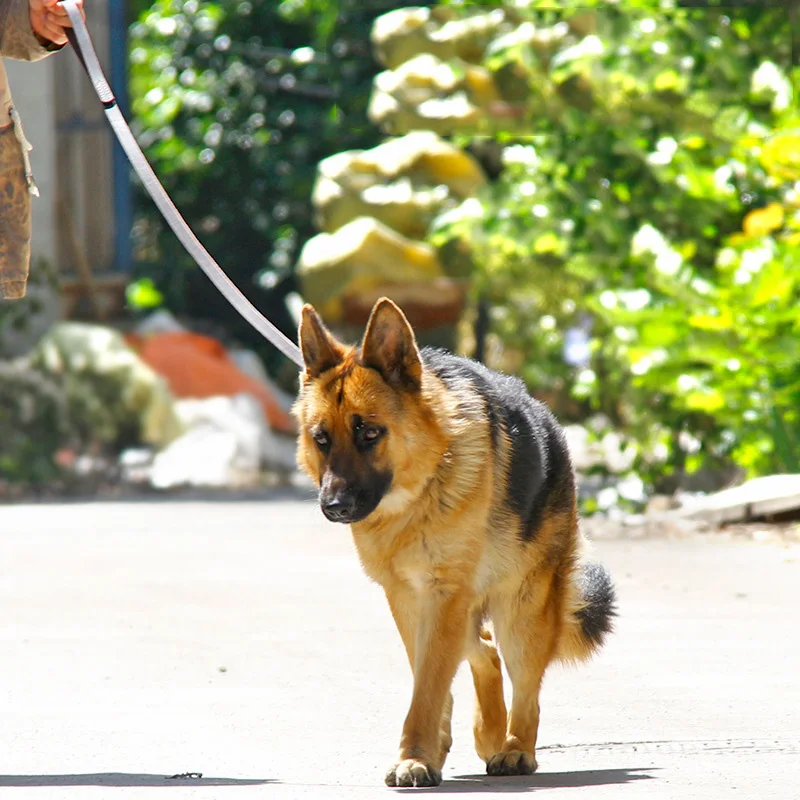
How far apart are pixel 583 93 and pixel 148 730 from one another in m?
9.20

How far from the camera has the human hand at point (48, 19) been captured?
6.18 metres

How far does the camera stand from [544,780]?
532 cm

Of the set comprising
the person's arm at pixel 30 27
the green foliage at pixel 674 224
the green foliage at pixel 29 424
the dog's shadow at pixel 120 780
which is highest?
the person's arm at pixel 30 27

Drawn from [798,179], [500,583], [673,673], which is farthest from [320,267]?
[500,583]

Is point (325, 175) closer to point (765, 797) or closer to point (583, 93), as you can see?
point (583, 93)

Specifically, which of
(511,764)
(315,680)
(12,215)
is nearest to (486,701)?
(511,764)

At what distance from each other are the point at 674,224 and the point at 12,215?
22.9 ft

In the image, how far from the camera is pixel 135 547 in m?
11.2

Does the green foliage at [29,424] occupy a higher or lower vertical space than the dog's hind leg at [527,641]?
lower

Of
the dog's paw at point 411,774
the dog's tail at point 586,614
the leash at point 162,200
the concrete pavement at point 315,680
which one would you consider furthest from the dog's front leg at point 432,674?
the leash at point 162,200

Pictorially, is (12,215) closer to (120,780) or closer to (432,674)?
(120,780)

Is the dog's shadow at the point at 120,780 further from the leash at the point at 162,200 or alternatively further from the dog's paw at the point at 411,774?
the leash at the point at 162,200

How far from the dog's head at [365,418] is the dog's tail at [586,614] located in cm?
82

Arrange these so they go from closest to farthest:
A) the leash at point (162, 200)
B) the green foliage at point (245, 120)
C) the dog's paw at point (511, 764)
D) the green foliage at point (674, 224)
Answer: the dog's paw at point (511, 764) < the leash at point (162, 200) < the green foliage at point (674, 224) < the green foliage at point (245, 120)
